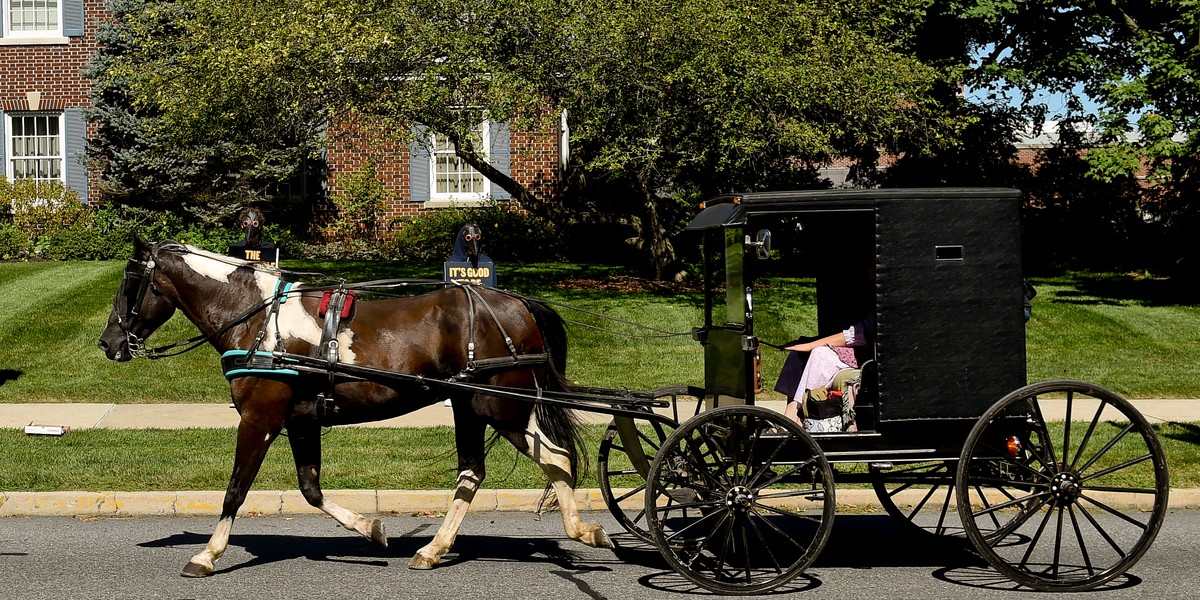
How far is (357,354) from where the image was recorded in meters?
7.34

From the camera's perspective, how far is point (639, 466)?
775cm

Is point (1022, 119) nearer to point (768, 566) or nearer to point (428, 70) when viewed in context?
point (428, 70)

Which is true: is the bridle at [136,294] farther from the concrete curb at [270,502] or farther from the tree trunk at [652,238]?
the tree trunk at [652,238]

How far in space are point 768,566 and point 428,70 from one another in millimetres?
11139

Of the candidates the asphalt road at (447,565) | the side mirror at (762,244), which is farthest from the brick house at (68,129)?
the side mirror at (762,244)

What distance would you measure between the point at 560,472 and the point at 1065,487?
9.54 feet

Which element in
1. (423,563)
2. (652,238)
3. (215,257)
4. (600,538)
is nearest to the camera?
(423,563)

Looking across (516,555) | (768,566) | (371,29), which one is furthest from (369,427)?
(371,29)

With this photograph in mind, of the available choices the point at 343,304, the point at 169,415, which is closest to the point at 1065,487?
the point at 343,304

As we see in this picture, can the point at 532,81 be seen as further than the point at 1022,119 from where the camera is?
No

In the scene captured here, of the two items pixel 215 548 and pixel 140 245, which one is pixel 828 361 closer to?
pixel 215 548

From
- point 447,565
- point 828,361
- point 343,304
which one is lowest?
point 447,565

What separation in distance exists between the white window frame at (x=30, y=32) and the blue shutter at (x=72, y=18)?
0.09 metres

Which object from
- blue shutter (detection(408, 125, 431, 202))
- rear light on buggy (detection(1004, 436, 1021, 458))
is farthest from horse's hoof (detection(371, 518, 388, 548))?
blue shutter (detection(408, 125, 431, 202))
